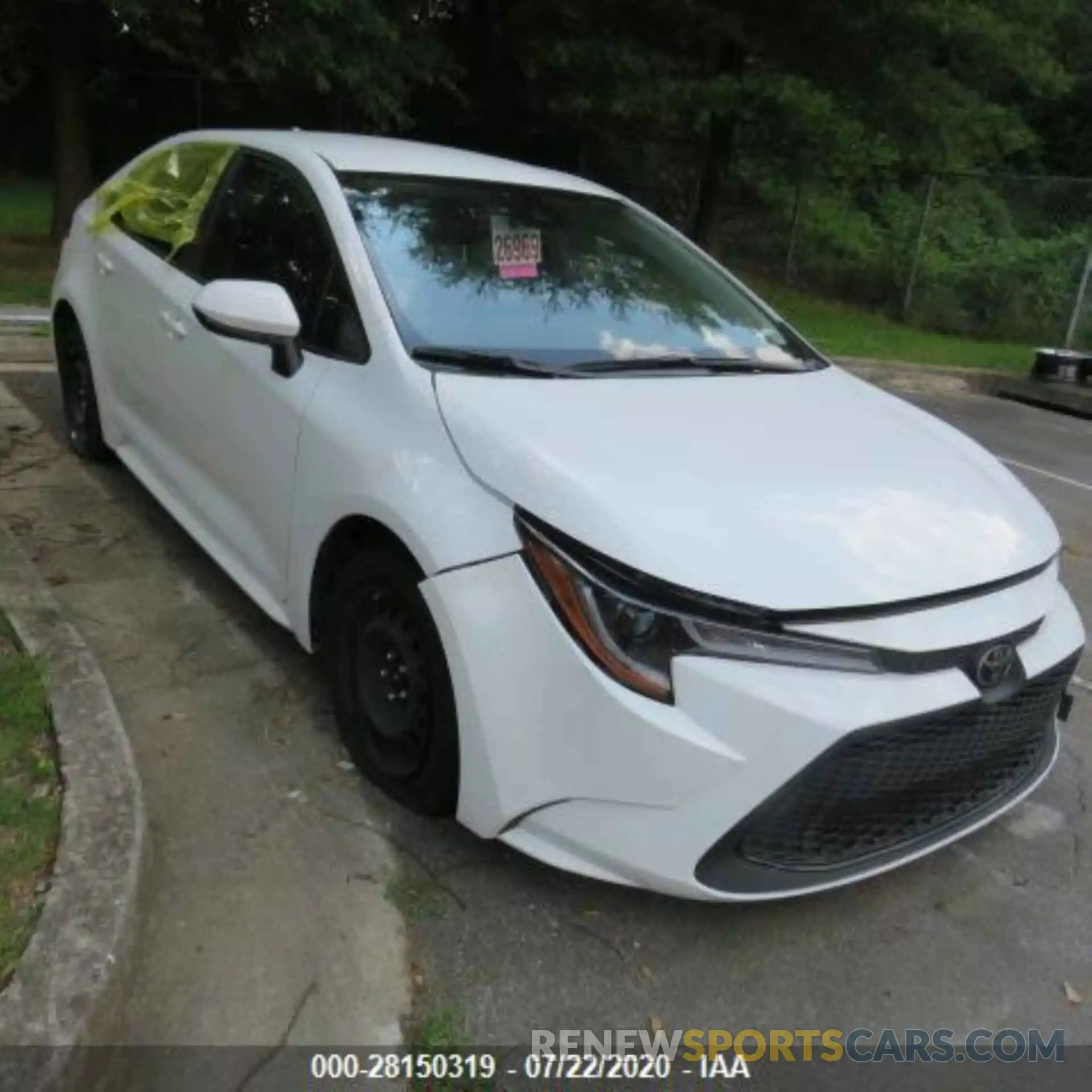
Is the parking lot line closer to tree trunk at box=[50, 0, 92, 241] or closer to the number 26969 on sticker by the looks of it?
the number 26969 on sticker

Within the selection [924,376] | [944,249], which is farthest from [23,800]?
[944,249]

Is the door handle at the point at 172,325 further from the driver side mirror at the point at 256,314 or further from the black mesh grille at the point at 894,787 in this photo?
the black mesh grille at the point at 894,787

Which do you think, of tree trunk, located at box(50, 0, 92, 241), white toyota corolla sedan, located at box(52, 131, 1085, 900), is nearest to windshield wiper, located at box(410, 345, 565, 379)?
white toyota corolla sedan, located at box(52, 131, 1085, 900)

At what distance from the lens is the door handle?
3793 millimetres

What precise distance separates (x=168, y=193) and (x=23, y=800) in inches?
104

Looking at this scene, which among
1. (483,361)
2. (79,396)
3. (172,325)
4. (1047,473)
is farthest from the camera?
(1047,473)

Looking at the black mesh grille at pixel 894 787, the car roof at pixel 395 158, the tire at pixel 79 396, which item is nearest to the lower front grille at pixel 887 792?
the black mesh grille at pixel 894 787

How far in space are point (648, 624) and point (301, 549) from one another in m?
1.23

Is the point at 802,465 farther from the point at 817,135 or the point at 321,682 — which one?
the point at 817,135

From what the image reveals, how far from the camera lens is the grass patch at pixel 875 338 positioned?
463 inches

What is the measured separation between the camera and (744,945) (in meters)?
2.61

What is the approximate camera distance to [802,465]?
2.69 m
